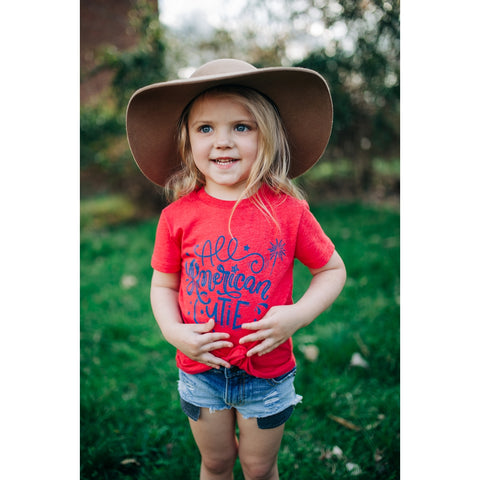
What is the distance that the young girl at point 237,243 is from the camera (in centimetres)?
138

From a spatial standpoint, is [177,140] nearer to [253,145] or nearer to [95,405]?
[253,145]

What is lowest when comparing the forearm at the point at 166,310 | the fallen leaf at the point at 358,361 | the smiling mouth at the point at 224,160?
the fallen leaf at the point at 358,361

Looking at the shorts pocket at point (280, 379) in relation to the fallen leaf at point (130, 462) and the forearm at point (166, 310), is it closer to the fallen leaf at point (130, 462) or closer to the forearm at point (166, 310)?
the forearm at point (166, 310)

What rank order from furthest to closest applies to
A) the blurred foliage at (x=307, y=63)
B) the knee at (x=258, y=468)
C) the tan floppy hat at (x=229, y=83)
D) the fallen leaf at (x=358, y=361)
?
the blurred foliage at (x=307, y=63)
the fallen leaf at (x=358, y=361)
the knee at (x=258, y=468)
the tan floppy hat at (x=229, y=83)

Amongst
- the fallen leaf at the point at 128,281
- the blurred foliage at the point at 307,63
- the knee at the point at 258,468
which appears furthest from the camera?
the blurred foliage at the point at 307,63

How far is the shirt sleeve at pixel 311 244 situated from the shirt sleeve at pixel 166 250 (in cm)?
44

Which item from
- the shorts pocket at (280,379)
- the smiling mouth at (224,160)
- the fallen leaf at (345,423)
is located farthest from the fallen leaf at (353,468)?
the smiling mouth at (224,160)

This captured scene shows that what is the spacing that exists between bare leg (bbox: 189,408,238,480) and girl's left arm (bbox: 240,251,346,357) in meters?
0.35

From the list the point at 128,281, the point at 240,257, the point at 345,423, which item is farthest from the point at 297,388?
the point at 128,281

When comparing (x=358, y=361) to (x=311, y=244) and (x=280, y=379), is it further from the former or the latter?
(x=311, y=244)

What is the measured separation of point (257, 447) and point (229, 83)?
1.30 metres

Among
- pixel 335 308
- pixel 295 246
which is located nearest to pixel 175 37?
pixel 335 308

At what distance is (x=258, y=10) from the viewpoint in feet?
16.2

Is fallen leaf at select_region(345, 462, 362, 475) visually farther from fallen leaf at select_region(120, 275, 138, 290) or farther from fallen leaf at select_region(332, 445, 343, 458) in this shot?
fallen leaf at select_region(120, 275, 138, 290)
